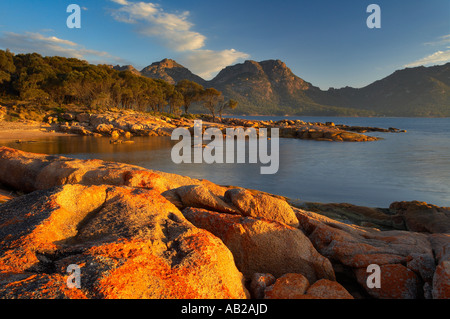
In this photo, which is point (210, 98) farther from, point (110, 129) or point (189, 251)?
point (189, 251)

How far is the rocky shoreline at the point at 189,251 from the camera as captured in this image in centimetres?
342

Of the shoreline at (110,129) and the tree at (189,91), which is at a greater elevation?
the tree at (189,91)

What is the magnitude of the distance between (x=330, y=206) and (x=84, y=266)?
12.3 m

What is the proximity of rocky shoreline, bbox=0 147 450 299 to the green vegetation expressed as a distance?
61.6m

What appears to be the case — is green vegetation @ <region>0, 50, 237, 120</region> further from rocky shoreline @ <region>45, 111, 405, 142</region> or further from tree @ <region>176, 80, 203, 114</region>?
tree @ <region>176, 80, 203, 114</region>

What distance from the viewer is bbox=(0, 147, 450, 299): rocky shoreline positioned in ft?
11.2

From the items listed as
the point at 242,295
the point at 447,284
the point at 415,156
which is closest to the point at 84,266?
the point at 242,295

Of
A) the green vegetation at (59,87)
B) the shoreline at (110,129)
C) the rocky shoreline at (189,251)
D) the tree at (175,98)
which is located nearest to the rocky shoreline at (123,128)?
the shoreline at (110,129)

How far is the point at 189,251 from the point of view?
410 cm

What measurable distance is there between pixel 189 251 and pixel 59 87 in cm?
7520

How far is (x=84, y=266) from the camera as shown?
11.2 feet

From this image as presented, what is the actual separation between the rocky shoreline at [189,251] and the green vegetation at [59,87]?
61611 millimetres

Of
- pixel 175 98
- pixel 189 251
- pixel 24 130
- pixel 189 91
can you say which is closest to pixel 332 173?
pixel 189 251

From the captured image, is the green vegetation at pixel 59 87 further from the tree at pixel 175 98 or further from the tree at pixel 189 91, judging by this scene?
the tree at pixel 189 91
